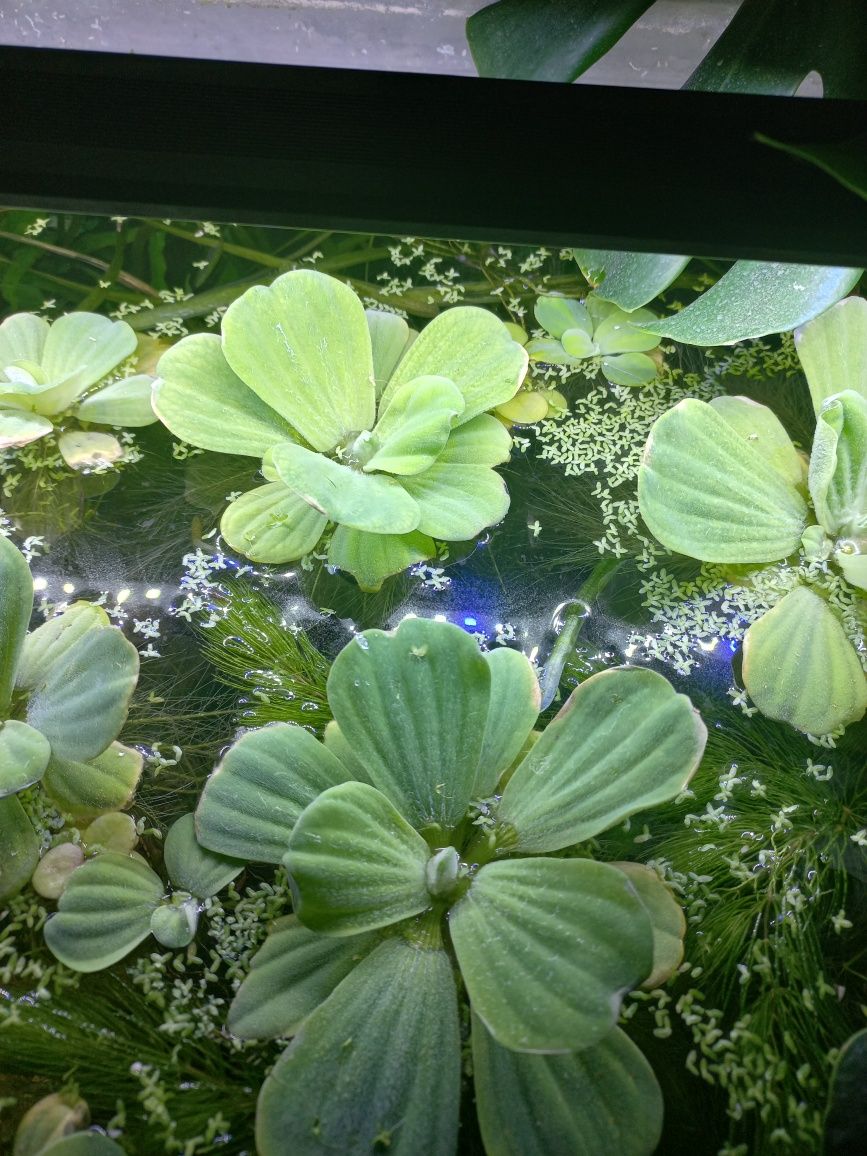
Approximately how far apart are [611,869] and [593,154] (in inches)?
23.6

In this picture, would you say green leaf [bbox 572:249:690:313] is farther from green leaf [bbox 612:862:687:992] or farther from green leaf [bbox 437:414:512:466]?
green leaf [bbox 612:862:687:992]

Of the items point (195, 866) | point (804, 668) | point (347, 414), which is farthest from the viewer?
point (347, 414)

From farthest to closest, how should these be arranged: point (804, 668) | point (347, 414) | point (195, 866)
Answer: point (347, 414) < point (804, 668) < point (195, 866)

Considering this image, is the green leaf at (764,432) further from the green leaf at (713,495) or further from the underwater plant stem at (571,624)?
the underwater plant stem at (571,624)

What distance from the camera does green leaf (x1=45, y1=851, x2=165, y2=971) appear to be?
583mm

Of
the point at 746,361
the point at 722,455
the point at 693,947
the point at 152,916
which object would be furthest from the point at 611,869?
the point at 746,361

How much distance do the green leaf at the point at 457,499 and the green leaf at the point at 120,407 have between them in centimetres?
27

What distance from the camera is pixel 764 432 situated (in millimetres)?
824

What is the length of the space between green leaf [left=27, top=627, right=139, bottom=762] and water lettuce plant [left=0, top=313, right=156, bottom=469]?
0.22 metres

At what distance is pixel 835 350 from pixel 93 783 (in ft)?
2.40

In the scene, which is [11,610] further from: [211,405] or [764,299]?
[764,299]

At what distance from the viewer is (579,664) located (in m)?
0.72

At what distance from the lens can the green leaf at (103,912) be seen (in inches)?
23.0

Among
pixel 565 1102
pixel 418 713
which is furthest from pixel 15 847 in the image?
pixel 565 1102
